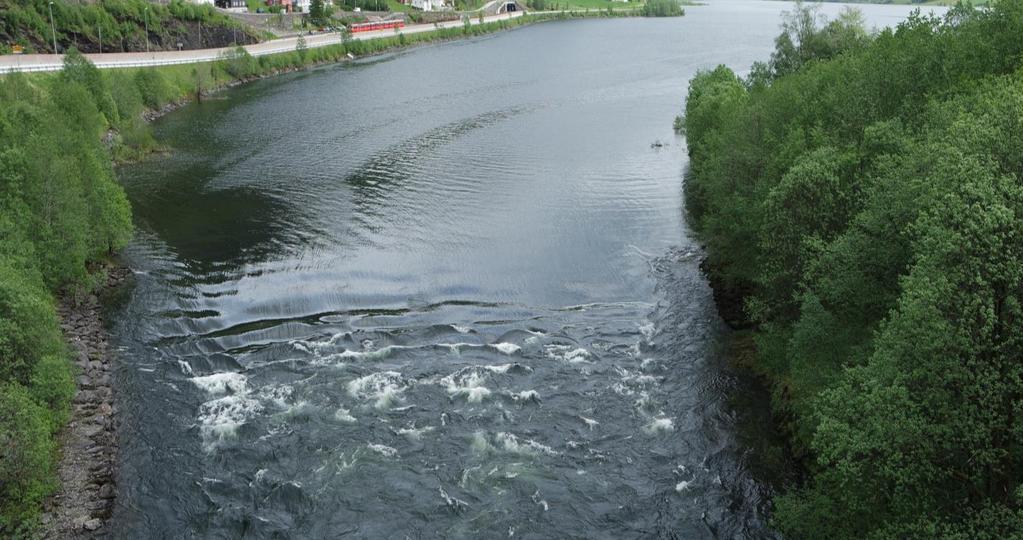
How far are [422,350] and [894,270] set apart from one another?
1003 inches

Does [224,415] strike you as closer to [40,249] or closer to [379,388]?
[379,388]

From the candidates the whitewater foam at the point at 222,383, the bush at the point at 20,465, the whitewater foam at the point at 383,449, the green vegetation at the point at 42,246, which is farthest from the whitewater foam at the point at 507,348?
the bush at the point at 20,465

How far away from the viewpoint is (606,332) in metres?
48.4

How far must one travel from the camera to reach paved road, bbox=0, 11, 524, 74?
335 ft

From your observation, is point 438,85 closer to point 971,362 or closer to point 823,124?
point 823,124

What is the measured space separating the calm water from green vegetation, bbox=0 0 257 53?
50.7 m

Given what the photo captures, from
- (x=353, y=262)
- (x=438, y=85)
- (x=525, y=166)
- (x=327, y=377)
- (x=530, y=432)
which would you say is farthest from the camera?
(x=438, y=85)

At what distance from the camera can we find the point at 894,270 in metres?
32.2

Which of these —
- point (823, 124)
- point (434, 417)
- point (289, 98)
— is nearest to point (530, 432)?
point (434, 417)

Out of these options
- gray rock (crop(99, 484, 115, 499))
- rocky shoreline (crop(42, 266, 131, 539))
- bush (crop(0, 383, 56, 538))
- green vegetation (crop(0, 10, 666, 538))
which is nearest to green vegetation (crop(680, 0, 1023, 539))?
gray rock (crop(99, 484, 115, 499))

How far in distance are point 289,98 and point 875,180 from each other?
109 meters

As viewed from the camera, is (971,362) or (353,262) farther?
(353,262)

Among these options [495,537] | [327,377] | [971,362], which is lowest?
[495,537]

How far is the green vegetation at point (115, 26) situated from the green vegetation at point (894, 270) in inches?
4617
